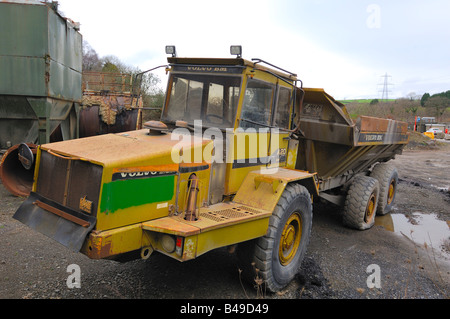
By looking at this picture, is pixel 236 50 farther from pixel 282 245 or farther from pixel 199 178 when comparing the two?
pixel 282 245

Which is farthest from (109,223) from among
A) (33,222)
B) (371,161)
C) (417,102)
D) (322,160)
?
(417,102)

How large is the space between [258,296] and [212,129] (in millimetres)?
1823

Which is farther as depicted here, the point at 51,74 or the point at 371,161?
the point at 51,74

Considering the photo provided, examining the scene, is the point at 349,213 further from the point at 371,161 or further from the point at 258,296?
the point at 258,296

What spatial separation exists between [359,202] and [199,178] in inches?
141

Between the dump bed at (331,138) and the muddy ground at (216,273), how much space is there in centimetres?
110

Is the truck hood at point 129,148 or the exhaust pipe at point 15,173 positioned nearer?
the truck hood at point 129,148

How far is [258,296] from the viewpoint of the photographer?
378cm

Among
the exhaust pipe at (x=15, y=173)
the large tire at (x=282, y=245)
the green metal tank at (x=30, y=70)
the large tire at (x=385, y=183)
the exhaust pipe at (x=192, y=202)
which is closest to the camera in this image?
the exhaust pipe at (x=192, y=202)

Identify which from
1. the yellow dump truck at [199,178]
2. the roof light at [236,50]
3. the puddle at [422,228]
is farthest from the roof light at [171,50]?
the puddle at [422,228]

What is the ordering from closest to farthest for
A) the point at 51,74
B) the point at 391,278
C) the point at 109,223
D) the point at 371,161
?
the point at 109,223 < the point at 391,278 < the point at 371,161 < the point at 51,74

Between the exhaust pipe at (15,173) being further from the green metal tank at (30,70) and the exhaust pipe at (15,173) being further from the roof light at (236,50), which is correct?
the roof light at (236,50)

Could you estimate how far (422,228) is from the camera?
260 inches

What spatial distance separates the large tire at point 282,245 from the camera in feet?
12.4
